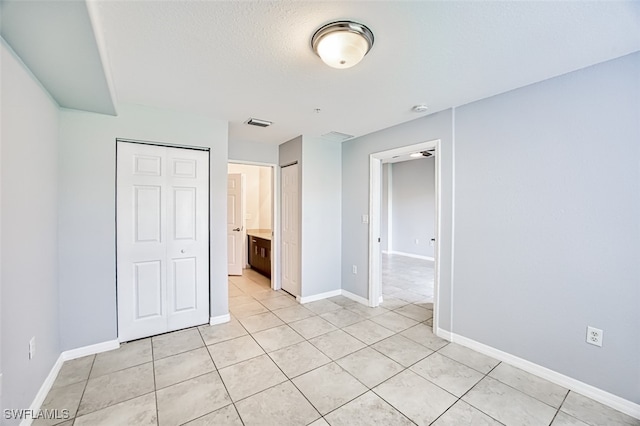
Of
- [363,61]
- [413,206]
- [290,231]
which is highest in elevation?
[363,61]

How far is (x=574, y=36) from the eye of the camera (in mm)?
1616

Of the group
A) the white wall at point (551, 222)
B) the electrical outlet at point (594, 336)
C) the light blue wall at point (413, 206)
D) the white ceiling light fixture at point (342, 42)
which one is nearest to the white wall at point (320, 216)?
the white wall at point (551, 222)

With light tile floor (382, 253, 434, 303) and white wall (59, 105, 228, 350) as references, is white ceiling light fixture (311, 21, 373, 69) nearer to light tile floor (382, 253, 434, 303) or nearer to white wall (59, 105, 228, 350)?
white wall (59, 105, 228, 350)

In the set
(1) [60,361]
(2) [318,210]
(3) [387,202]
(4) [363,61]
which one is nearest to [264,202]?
(2) [318,210]

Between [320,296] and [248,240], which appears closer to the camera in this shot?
[320,296]

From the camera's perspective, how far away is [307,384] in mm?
2051

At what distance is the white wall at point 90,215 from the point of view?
2385 mm

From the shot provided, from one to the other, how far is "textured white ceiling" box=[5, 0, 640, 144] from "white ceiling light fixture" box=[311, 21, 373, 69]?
53 mm

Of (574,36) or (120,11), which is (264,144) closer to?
(120,11)

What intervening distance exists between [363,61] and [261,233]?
4.51 metres

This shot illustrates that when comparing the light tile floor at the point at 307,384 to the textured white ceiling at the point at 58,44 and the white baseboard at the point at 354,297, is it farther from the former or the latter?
the textured white ceiling at the point at 58,44

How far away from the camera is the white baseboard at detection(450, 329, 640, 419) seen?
5.87 ft

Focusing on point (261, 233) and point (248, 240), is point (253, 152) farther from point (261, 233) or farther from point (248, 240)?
point (248, 240)

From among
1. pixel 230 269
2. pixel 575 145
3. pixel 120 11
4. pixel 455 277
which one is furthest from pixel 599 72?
pixel 230 269
